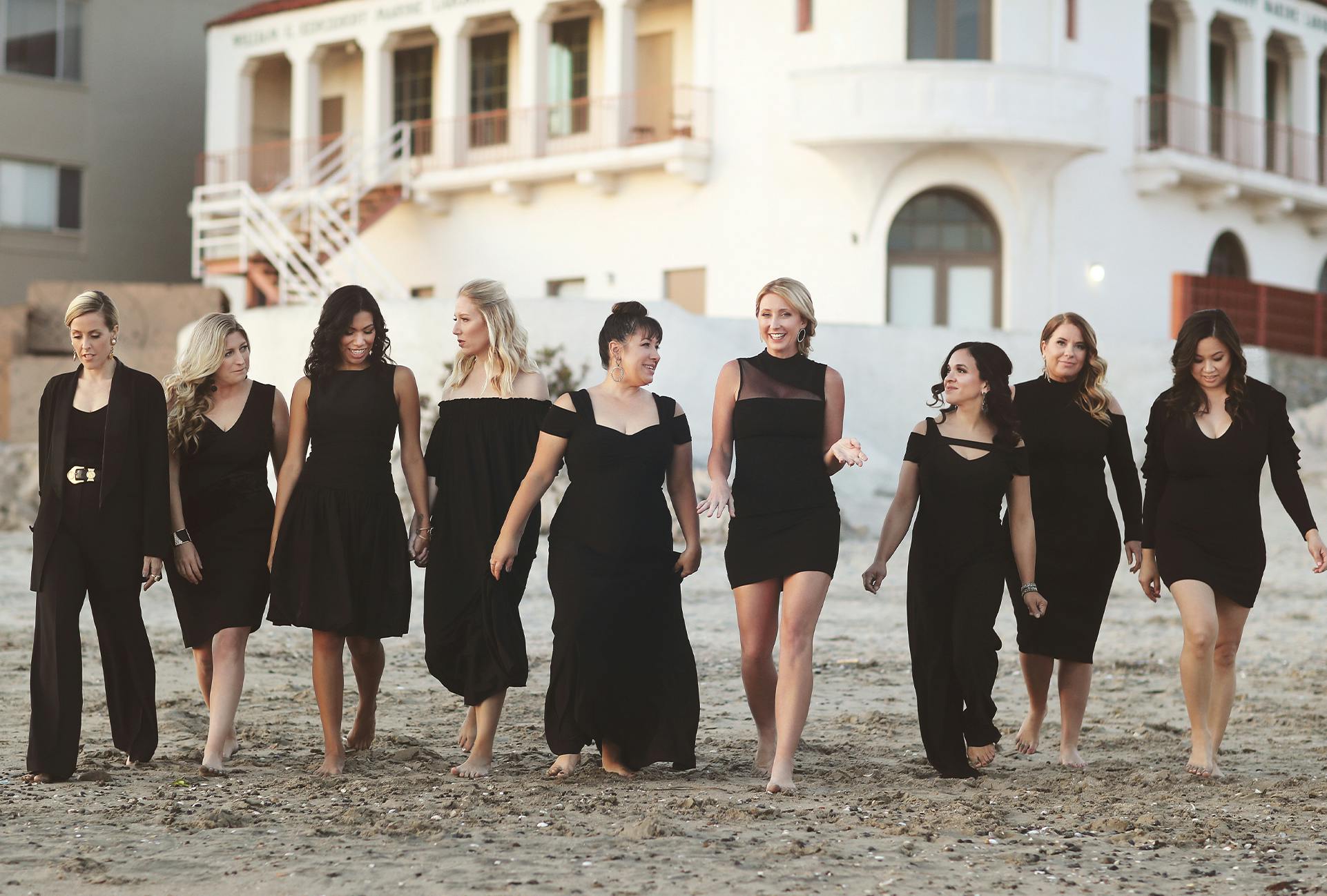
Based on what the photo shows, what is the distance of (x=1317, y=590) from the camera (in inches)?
609

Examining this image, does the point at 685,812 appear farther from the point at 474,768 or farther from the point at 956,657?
the point at 956,657

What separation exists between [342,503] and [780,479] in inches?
67.1

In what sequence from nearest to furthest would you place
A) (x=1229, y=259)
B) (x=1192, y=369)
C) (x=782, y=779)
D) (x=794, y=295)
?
(x=782, y=779) < (x=794, y=295) < (x=1192, y=369) < (x=1229, y=259)

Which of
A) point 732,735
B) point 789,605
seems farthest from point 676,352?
point 789,605

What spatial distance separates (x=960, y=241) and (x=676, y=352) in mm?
6792

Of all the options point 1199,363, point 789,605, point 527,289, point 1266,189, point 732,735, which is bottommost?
point 732,735

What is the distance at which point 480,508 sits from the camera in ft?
23.5

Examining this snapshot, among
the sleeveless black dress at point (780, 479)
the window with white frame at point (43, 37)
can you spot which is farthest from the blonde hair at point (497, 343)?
the window with white frame at point (43, 37)

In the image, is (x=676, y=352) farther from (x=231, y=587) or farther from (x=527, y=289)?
(x=231, y=587)

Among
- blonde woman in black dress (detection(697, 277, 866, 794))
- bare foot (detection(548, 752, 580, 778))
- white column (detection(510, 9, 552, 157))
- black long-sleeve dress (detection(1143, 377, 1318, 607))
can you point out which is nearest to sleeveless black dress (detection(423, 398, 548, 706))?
bare foot (detection(548, 752, 580, 778))

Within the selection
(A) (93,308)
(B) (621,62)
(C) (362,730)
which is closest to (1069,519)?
(C) (362,730)

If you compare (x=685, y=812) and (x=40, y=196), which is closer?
(x=685, y=812)

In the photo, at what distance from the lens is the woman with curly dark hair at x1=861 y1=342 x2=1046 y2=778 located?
23.2 feet

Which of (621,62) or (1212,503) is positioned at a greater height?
(621,62)
